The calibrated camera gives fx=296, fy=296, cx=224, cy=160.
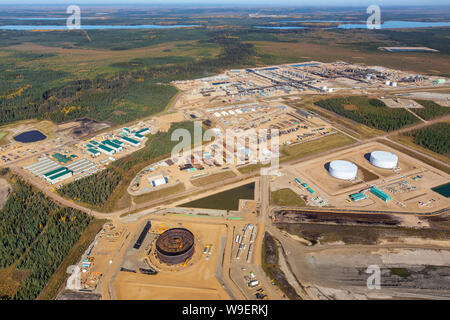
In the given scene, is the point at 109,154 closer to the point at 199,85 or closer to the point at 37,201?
the point at 37,201

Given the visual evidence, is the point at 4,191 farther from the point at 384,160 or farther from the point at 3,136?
the point at 384,160

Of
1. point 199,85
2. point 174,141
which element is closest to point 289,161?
point 174,141

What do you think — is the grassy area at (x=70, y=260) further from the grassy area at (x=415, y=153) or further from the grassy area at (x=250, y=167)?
the grassy area at (x=415, y=153)

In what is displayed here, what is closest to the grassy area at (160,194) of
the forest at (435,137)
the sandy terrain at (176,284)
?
the sandy terrain at (176,284)

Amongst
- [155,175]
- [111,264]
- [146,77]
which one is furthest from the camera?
[146,77]

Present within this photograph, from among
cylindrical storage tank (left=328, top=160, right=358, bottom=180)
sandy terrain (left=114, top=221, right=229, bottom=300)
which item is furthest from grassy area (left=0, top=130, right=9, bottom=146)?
cylindrical storage tank (left=328, top=160, right=358, bottom=180)

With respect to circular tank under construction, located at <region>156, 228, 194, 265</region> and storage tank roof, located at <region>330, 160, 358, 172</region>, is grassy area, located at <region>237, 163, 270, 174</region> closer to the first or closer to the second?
storage tank roof, located at <region>330, 160, 358, 172</region>
